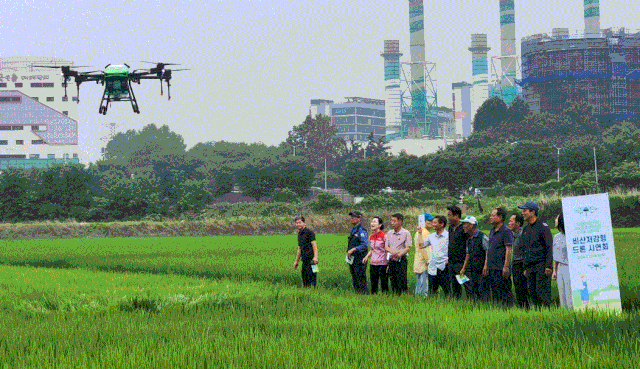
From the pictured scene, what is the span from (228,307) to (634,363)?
759 cm

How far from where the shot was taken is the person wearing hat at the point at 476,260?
15.7 meters

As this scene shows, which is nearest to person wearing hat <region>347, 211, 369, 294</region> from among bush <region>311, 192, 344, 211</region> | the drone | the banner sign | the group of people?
the group of people

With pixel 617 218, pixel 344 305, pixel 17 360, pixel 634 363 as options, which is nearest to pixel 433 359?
pixel 634 363

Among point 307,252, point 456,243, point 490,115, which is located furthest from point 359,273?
point 490,115

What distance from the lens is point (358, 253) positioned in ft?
60.4

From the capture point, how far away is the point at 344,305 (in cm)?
1524

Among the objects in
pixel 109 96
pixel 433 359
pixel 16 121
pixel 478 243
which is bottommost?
pixel 433 359

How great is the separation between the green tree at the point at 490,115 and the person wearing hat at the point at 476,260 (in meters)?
126

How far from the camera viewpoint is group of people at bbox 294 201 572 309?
14648mm

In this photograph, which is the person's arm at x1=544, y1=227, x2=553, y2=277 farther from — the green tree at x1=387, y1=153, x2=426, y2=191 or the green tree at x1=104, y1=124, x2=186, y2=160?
the green tree at x1=104, y1=124, x2=186, y2=160

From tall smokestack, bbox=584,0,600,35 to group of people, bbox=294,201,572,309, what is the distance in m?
165

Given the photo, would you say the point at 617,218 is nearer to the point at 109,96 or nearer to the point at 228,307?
the point at 109,96

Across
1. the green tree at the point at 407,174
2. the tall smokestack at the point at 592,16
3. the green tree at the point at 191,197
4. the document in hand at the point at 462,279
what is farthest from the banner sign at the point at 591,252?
the tall smokestack at the point at 592,16

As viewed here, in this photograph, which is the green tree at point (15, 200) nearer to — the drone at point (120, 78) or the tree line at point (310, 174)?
the tree line at point (310, 174)
